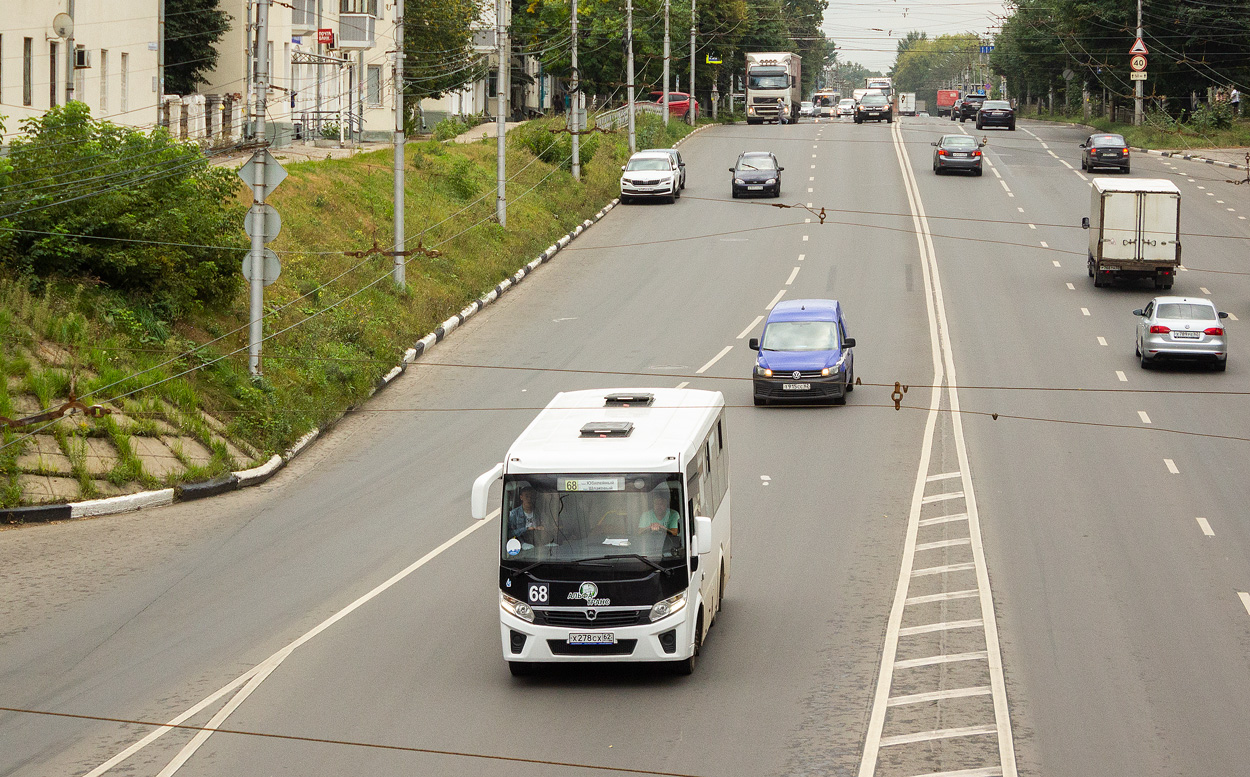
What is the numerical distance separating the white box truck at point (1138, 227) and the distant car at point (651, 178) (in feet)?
61.2

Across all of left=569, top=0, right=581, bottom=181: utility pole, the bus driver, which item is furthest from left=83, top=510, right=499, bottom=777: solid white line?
left=569, top=0, right=581, bottom=181: utility pole

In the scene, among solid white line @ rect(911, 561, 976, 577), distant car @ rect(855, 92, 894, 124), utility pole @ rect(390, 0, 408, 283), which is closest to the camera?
solid white line @ rect(911, 561, 976, 577)

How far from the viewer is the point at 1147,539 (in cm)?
1812

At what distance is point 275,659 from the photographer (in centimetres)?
1343

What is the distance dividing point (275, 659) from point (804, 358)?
15487 millimetres

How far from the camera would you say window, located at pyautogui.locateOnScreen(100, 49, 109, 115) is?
40719 mm

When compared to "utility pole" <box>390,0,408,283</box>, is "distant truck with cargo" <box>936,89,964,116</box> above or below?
above

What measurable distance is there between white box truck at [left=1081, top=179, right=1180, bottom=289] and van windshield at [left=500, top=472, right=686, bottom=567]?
2793 cm

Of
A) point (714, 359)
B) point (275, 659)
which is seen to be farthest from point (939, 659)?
point (714, 359)

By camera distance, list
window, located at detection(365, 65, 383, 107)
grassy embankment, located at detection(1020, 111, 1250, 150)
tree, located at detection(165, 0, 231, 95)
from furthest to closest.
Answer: grassy embankment, located at detection(1020, 111, 1250, 150)
window, located at detection(365, 65, 383, 107)
tree, located at detection(165, 0, 231, 95)

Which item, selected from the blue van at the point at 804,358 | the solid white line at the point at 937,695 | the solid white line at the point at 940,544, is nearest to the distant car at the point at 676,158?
the blue van at the point at 804,358

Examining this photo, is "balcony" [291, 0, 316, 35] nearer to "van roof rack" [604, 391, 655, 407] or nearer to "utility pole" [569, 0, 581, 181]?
"utility pole" [569, 0, 581, 181]

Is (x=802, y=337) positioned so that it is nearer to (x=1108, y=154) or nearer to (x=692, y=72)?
(x=1108, y=154)

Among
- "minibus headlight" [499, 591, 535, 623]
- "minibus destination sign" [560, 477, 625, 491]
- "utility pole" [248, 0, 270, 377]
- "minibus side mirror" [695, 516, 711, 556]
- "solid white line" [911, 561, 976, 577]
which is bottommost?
"solid white line" [911, 561, 976, 577]
